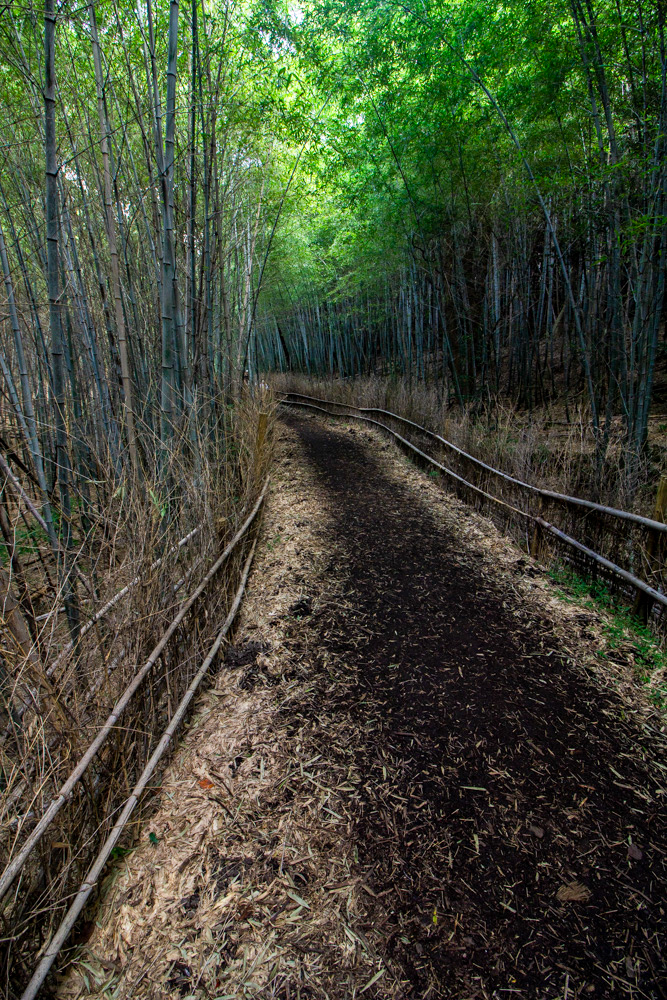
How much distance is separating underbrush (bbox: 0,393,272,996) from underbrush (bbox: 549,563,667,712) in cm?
193

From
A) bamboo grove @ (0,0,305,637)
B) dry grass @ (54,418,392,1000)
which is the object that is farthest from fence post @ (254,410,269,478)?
dry grass @ (54,418,392,1000)

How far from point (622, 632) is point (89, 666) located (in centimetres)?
232

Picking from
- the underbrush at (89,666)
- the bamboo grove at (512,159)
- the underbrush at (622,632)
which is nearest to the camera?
the underbrush at (89,666)

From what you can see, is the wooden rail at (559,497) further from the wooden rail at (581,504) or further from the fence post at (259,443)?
the fence post at (259,443)

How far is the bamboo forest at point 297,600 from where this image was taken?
1.17 metres

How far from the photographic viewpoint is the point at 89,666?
1538 millimetres

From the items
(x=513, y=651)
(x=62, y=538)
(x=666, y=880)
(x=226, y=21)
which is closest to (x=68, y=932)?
(x=62, y=538)

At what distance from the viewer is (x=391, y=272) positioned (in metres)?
8.02

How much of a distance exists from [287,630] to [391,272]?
728cm

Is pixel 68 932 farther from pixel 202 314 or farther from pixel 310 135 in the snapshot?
pixel 310 135

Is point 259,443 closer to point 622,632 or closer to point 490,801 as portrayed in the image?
point 622,632

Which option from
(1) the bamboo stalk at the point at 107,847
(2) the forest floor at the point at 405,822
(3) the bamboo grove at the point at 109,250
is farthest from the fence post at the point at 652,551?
(3) the bamboo grove at the point at 109,250

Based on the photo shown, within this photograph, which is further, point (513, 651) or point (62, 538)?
point (513, 651)

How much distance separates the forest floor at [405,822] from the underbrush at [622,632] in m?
0.05
